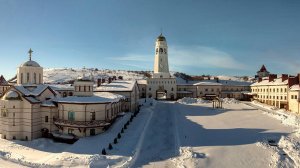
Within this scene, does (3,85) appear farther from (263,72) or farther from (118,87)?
(263,72)

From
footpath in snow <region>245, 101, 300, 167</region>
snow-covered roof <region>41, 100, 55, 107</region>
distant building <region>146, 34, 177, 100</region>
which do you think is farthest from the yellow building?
snow-covered roof <region>41, 100, 55, 107</region>

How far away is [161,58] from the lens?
288ft

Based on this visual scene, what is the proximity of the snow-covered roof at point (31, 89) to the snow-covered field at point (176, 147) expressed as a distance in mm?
7124

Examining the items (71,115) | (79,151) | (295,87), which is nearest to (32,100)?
(71,115)

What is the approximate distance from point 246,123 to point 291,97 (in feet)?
68.8

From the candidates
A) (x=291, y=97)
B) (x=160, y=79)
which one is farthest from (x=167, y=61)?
(x=291, y=97)

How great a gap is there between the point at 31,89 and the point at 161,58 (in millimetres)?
50047

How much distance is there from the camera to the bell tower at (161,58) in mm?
87375

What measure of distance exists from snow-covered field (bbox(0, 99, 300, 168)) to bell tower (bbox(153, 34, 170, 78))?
42.7m

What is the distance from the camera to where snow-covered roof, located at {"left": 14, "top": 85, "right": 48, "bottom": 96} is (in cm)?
4175

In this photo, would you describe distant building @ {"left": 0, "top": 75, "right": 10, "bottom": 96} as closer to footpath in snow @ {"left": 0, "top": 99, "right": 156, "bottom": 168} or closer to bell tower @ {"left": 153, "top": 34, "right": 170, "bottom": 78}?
bell tower @ {"left": 153, "top": 34, "right": 170, "bottom": 78}

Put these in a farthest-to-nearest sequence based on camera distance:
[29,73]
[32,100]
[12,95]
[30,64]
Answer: [30,64]
[29,73]
[32,100]
[12,95]

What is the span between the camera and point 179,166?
2630cm

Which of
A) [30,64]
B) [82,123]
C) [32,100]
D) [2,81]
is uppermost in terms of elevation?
[30,64]
